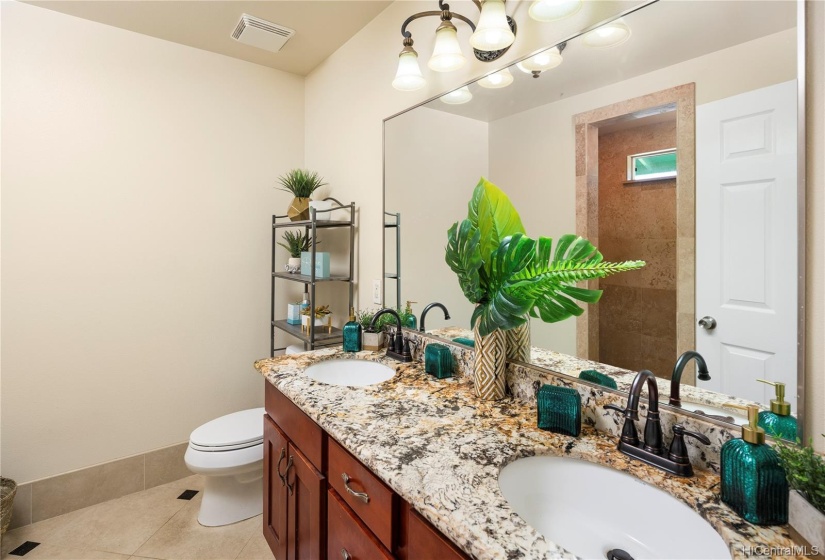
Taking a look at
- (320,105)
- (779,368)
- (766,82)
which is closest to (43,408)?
(320,105)

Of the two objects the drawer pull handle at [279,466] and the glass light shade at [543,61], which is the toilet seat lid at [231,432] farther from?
the glass light shade at [543,61]

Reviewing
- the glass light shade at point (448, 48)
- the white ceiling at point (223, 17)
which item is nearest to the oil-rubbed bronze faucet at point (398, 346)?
the glass light shade at point (448, 48)

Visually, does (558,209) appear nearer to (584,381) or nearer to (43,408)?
(584,381)

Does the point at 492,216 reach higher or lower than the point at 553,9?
lower

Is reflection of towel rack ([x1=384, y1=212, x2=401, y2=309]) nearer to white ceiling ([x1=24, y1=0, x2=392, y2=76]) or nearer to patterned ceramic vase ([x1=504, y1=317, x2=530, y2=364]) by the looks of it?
patterned ceramic vase ([x1=504, y1=317, x2=530, y2=364])

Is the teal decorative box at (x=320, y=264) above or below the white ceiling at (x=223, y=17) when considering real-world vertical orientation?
below

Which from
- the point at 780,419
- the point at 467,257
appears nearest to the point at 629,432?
the point at 780,419

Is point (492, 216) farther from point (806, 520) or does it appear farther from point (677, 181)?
point (806, 520)

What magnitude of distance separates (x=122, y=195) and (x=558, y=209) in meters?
2.28

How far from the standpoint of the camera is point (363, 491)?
969 mm

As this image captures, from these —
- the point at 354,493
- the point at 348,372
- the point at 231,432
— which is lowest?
the point at 231,432

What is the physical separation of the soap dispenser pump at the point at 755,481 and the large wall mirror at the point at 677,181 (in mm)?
190

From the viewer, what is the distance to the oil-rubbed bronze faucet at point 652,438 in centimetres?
83

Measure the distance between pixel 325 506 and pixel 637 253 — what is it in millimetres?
1102
